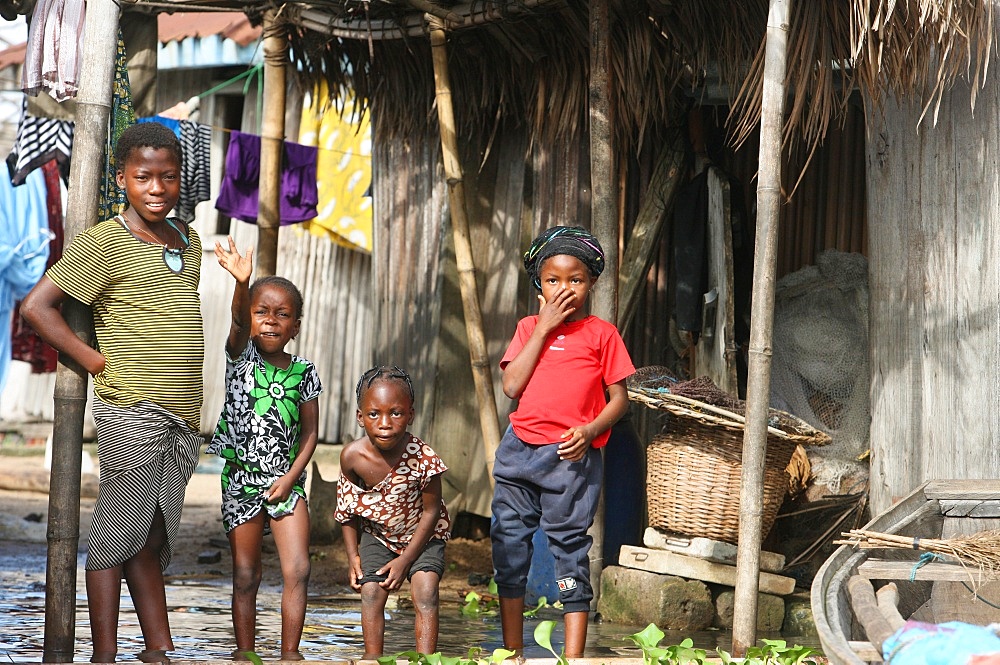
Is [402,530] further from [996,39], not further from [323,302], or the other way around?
[323,302]

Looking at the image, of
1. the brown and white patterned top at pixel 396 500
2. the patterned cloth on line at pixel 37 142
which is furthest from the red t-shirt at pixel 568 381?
the patterned cloth on line at pixel 37 142

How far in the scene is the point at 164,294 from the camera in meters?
3.79

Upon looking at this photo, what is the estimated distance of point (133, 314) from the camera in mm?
3746

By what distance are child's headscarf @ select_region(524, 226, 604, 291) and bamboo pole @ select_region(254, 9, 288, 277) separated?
6.31 feet

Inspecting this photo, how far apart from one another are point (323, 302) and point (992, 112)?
6874 mm

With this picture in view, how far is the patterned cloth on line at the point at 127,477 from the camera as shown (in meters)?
3.69

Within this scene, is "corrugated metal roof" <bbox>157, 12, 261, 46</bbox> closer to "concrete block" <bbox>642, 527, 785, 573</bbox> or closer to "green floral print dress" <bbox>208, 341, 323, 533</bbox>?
"concrete block" <bbox>642, 527, 785, 573</bbox>

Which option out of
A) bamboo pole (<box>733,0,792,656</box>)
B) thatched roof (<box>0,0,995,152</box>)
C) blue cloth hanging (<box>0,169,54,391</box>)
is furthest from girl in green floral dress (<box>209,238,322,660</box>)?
blue cloth hanging (<box>0,169,54,391</box>)

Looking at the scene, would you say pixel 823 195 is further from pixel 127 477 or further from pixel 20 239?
pixel 20 239

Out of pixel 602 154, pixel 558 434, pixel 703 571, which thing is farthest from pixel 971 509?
pixel 602 154

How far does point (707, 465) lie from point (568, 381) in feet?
4.54

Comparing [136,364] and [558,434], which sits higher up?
[136,364]

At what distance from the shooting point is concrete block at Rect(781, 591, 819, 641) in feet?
17.1

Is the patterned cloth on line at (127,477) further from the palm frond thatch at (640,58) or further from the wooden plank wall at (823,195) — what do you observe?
the wooden plank wall at (823,195)
